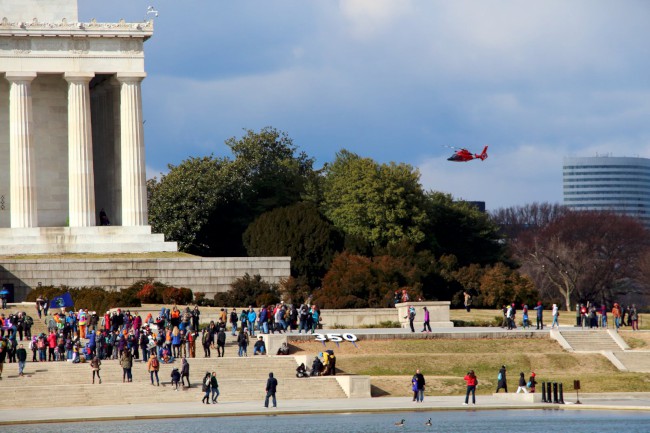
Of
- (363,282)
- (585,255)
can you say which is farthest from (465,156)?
(585,255)

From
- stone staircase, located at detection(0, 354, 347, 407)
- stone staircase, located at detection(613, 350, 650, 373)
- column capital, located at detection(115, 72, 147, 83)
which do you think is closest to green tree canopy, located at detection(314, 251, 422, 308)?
column capital, located at detection(115, 72, 147, 83)

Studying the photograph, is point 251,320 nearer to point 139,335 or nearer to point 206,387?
point 139,335

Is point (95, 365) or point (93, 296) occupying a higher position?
point (93, 296)

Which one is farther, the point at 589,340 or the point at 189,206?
the point at 189,206

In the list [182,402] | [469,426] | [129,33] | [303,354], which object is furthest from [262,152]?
[469,426]

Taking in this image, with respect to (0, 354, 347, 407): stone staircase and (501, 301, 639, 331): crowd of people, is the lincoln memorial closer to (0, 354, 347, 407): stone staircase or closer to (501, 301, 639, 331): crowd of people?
(501, 301, 639, 331): crowd of people

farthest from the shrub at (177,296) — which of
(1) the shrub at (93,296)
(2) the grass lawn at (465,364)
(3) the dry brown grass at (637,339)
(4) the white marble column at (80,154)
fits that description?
(3) the dry brown grass at (637,339)

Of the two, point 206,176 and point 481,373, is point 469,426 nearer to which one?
point 481,373
